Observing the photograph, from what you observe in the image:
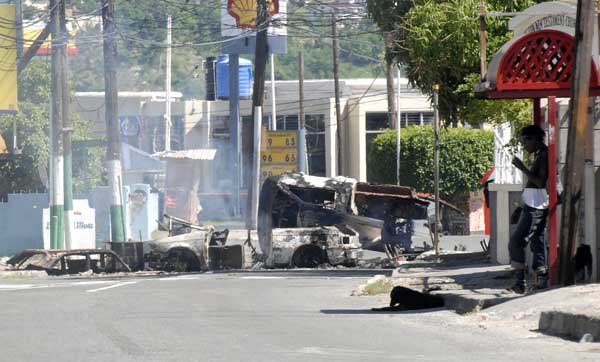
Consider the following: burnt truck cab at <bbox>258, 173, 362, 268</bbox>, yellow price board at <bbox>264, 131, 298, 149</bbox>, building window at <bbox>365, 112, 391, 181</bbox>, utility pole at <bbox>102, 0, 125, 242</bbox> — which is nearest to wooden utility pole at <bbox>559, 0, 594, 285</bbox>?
burnt truck cab at <bbox>258, 173, 362, 268</bbox>

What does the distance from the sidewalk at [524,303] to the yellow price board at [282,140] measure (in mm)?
26931

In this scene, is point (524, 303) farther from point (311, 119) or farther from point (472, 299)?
point (311, 119)

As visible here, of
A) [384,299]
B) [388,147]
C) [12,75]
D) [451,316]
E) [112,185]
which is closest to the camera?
[451,316]

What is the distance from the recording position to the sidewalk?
9.70 meters

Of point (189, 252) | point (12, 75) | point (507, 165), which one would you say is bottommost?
point (189, 252)

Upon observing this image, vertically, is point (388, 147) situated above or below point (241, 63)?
below

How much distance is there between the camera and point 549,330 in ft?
33.0

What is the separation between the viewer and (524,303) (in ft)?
36.6

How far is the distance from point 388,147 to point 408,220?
18.6 meters

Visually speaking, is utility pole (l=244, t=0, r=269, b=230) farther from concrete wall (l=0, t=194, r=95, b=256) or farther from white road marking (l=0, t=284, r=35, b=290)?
white road marking (l=0, t=284, r=35, b=290)

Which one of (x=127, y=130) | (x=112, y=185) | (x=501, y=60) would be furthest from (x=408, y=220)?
(x=127, y=130)

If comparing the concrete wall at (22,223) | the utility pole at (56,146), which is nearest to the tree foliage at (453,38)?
the utility pole at (56,146)

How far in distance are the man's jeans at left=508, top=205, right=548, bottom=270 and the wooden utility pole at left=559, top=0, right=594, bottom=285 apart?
1.65 ft

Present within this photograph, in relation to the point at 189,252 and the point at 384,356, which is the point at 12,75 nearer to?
the point at 189,252
